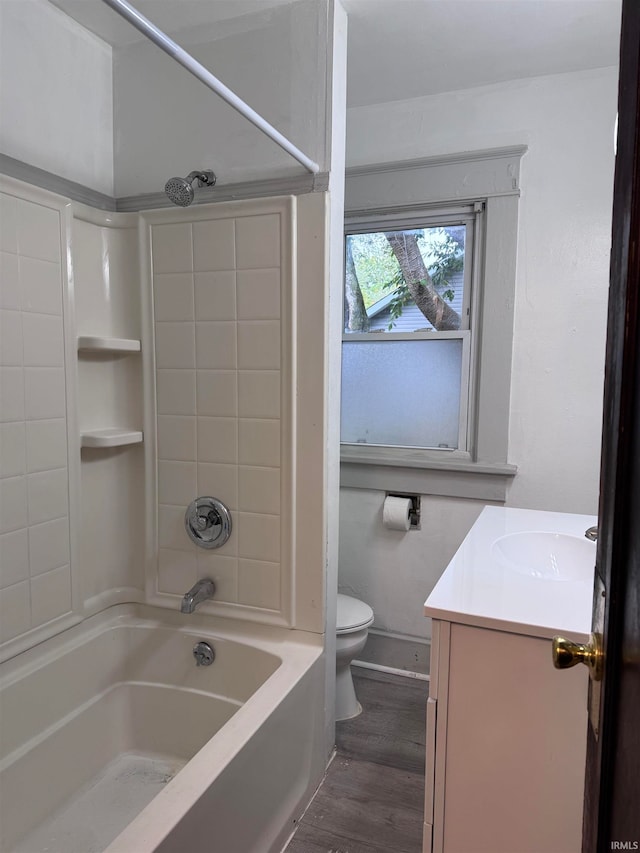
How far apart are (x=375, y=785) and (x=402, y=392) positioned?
1.46m

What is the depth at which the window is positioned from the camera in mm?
2273

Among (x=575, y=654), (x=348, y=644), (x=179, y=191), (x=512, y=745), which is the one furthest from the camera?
(x=348, y=644)

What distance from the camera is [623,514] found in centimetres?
56

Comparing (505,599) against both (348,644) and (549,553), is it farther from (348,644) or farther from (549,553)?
(348,644)

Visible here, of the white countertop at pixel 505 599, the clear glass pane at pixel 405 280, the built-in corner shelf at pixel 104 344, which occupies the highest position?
the clear glass pane at pixel 405 280

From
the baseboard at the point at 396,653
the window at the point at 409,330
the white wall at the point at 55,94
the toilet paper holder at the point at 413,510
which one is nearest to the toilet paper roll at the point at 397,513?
the toilet paper holder at the point at 413,510

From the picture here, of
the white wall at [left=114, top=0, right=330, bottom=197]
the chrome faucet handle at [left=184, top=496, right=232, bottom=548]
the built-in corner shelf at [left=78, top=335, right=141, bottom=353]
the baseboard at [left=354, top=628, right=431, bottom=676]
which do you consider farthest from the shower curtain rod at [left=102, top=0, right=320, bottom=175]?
the baseboard at [left=354, top=628, right=431, bottom=676]

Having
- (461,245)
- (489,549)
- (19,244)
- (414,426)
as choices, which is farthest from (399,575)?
(19,244)

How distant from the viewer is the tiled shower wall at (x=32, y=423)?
59.5 inches

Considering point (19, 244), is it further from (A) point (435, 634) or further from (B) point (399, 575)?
(B) point (399, 575)

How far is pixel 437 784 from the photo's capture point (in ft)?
4.02

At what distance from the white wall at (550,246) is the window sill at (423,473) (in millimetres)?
56

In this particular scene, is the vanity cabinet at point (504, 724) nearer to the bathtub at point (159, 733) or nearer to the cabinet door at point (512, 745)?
the cabinet door at point (512, 745)

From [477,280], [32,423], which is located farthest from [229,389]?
[477,280]
